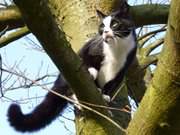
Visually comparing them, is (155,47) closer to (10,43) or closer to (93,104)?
(10,43)

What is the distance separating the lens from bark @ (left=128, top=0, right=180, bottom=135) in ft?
5.33

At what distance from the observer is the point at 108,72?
320 cm

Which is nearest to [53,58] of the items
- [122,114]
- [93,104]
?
[93,104]

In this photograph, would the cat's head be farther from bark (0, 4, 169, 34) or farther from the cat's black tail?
the cat's black tail

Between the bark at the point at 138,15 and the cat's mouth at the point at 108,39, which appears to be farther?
the bark at the point at 138,15

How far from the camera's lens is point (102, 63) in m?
3.15

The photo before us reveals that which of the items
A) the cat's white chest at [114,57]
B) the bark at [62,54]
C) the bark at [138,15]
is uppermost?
the bark at [62,54]

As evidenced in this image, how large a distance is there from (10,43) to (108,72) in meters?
0.79

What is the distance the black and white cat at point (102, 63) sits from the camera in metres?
2.92

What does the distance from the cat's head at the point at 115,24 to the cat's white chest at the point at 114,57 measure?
51mm

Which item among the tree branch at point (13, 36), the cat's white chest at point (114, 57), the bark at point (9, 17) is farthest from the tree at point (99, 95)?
the tree branch at point (13, 36)

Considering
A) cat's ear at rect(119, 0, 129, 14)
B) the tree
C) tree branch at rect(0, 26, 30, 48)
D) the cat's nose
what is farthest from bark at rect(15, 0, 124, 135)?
tree branch at rect(0, 26, 30, 48)

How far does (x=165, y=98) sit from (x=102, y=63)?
4.81 feet

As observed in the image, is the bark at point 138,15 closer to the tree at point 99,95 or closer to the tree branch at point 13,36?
the tree branch at point 13,36
